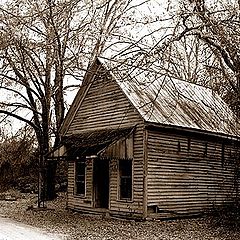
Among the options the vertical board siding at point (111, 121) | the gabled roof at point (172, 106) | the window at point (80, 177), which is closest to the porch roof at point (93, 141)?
the vertical board siding at point (111, 121)

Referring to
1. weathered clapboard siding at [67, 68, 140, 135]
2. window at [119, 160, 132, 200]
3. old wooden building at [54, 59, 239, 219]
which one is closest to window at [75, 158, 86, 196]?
old wooden building at [54, 59, 239, 219]

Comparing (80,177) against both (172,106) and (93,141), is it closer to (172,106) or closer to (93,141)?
(93,141)

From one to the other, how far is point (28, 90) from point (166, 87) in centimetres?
965

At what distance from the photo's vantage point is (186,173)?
61.2 ft

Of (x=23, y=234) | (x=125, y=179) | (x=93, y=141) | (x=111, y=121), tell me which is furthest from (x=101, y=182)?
(x=23, y=234)

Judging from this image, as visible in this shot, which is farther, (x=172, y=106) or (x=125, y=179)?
(x=172, y=106)

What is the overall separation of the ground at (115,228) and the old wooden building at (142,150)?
0.72m

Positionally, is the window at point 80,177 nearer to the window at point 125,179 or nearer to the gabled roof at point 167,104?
the gabled roof at point 167,104

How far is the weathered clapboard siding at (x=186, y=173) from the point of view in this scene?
17469 mm

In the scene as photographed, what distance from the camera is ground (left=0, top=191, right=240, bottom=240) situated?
14.1m

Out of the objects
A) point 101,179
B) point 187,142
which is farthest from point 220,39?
point 101,179

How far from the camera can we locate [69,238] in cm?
1343

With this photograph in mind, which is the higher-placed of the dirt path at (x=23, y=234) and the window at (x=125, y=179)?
the window at (x=125, y=179)

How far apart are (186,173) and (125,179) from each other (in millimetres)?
2380
